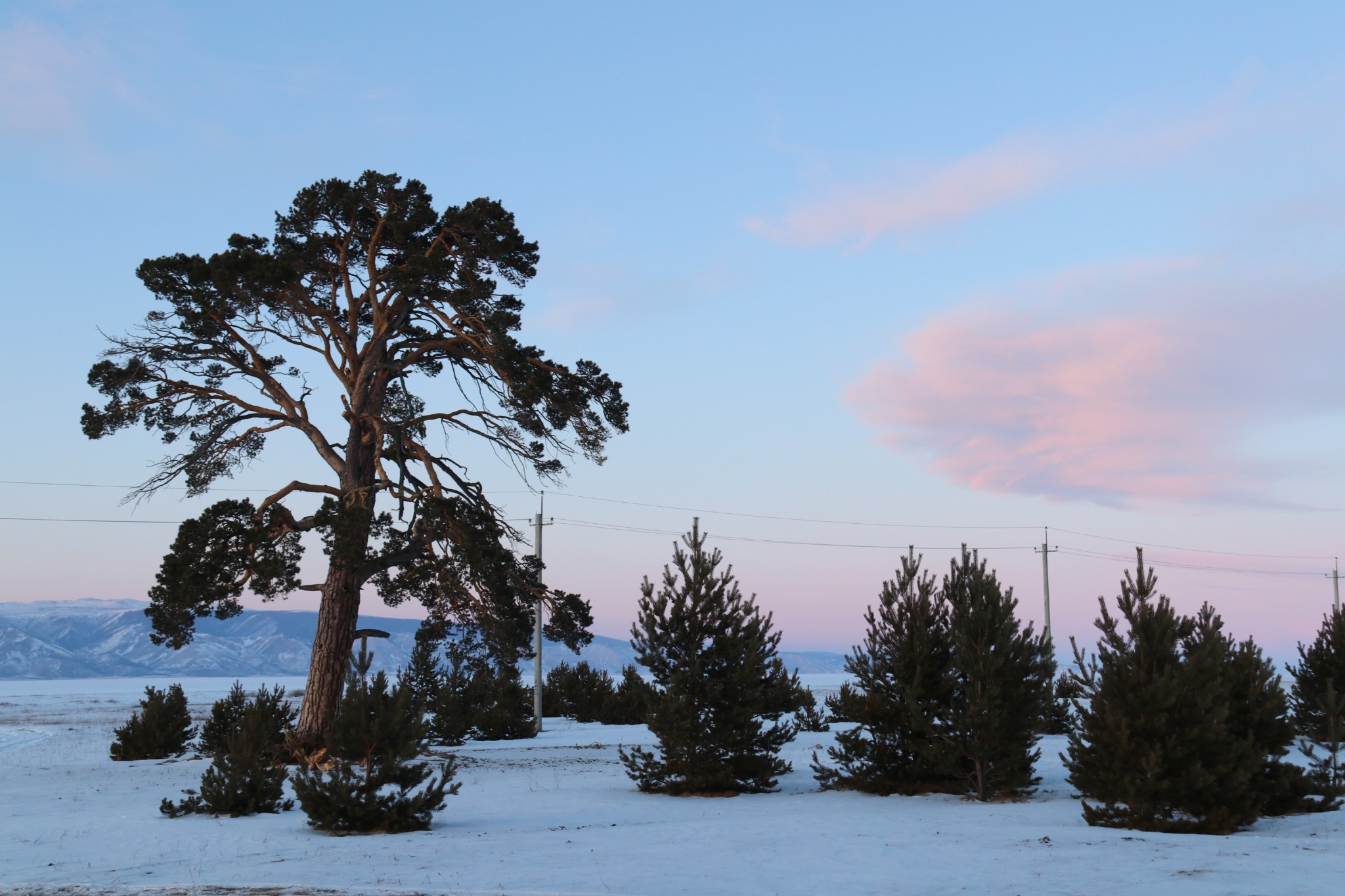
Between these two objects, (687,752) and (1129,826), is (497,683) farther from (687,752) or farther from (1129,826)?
(1129,826)

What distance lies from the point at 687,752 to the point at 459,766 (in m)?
7.73

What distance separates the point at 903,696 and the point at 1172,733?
4.63 m

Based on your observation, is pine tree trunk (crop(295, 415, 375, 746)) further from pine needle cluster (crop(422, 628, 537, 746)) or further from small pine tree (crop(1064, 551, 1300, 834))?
small pine tree (crop(1064, 551, 1300, 834))

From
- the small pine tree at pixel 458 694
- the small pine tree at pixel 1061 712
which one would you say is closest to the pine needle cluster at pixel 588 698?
the small pine tree at pixel 458 694

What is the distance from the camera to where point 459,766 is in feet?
75.8

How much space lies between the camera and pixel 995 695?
15.9m

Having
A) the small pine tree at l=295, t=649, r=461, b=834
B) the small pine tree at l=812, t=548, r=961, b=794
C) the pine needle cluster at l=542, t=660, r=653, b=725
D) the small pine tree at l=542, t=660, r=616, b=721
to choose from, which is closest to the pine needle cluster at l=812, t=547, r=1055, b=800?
the small pine tree at l=812, t=548, r=961, b=794

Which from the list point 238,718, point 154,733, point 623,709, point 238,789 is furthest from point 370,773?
point 623,709

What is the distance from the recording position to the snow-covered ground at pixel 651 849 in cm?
955

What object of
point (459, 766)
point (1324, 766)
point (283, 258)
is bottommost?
point (459, 766)

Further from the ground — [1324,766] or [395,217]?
[395,217]

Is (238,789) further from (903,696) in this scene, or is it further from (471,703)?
(471,703)

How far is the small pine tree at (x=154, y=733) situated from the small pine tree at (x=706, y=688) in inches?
514

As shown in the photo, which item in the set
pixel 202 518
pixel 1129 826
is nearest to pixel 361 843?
pixel 1129 826
